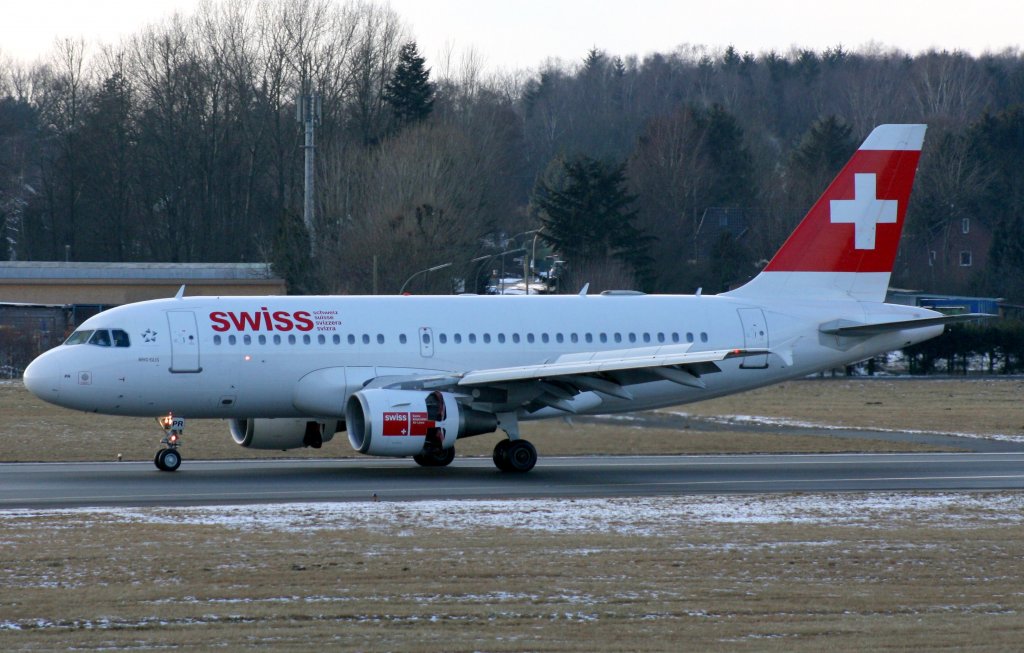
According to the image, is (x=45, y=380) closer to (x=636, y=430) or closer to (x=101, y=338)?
(x=101, y=338)

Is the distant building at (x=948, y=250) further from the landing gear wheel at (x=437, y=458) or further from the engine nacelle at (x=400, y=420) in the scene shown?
the engine nacelle at (x=400, y=420)

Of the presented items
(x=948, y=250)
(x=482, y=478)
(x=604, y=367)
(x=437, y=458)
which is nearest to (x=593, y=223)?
(x=948, y=250)

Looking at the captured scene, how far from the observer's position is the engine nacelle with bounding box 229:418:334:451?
2870 centimetres

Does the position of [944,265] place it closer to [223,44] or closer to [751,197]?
[751,197]

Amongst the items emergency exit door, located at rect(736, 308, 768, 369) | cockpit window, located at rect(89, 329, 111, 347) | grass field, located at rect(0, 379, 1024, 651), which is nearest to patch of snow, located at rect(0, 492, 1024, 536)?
grass field, located at rect(0, 379, 1024, 651)

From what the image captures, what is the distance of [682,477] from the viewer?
26234 mm

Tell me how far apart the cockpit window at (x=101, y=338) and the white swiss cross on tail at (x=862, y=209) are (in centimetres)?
1560

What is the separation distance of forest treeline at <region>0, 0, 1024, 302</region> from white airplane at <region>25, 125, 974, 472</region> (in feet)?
104

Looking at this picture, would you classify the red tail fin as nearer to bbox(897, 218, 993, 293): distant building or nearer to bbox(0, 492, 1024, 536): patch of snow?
bbox(0, 492, 1024, 536): patch of snow

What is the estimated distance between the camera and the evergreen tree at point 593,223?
83.1m

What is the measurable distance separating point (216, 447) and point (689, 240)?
77.2 metres

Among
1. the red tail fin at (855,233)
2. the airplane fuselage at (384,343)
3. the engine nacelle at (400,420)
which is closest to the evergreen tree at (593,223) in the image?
the red tail fin at (855,233)

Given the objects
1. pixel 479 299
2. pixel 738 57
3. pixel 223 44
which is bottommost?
pixel 479 299

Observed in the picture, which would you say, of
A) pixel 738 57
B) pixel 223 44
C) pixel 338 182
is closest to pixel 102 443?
pixel 338 182
